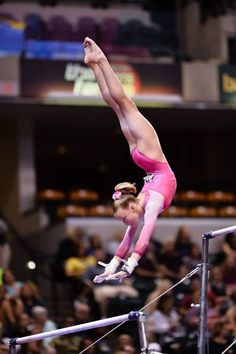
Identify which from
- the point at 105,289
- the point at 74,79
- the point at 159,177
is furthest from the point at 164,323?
the point at 74,79

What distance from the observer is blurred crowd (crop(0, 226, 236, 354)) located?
1162 cm

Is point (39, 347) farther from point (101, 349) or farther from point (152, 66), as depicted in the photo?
point (152, 66)

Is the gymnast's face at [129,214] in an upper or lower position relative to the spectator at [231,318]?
upper

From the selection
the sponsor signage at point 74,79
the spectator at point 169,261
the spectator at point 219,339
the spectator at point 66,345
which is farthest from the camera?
the sponsor signage at point 74,79

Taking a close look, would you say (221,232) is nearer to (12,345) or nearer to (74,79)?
(12,345)

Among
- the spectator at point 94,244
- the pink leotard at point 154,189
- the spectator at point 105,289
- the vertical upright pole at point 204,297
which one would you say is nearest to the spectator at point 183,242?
the spectator at point 94,244

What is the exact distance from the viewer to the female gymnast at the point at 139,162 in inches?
302

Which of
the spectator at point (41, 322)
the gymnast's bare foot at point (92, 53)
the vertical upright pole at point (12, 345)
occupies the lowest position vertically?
the spectator at point (41, 322)

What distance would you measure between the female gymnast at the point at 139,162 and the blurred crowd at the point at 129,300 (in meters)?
2.52

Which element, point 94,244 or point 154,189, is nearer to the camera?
point 154,189

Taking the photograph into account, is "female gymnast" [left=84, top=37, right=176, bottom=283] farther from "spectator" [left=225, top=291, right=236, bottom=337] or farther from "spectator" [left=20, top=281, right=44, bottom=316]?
"spectator" [left=20, top=281, right=44, bottom=316]

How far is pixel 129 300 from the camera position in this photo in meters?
14.0

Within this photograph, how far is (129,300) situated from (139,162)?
633 centimetres

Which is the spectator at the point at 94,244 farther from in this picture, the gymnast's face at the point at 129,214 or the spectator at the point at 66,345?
the gymnast's face at the point at 129,214
